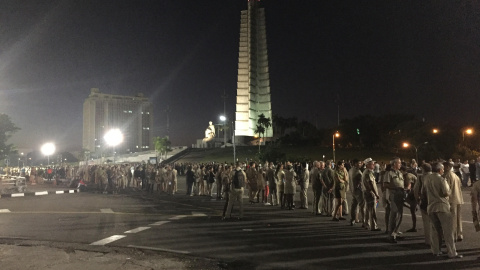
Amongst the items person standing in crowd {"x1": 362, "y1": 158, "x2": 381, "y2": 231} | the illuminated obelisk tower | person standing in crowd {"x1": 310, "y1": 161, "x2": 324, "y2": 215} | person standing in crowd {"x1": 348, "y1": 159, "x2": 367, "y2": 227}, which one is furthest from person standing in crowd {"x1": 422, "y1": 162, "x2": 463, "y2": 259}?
the illuminated obelisk tower

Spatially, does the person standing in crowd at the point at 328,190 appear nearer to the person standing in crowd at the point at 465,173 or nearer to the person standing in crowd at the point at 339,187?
the person standing in crowd at the point at 339,187

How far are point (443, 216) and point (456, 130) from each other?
64.2 m

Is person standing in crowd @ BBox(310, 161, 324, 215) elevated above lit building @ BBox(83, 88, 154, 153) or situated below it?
below

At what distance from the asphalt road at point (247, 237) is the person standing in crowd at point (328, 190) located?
0.67 meters

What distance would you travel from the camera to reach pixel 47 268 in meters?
6.84

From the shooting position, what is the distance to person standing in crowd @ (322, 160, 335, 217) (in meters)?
13.2

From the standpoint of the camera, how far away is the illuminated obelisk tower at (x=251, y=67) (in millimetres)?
84688

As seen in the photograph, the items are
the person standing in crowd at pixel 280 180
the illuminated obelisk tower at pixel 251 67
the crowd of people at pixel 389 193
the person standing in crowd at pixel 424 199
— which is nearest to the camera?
the crowd of people at pixel 389 193

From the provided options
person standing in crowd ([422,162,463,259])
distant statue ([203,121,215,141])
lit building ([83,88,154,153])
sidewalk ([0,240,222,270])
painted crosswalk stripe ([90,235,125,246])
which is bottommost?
painted crosswalk stripe ([90,235,125,246])

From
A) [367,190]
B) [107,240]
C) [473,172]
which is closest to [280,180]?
[367,190]

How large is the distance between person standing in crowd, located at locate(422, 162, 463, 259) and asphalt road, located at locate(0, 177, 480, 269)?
266 millimetres

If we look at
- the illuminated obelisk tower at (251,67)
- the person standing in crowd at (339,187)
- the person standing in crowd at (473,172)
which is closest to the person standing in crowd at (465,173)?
the person standing in crowd at (473,172)

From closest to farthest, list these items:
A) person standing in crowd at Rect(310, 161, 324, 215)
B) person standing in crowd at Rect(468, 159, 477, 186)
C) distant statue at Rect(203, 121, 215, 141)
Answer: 1. person standing in crowd at Rect(310, 161, 324, 215)
2. person standing in crowd at Rect(468, 159, 477, 186)
3. distant statue at Rect(203, 121, 215, 141)

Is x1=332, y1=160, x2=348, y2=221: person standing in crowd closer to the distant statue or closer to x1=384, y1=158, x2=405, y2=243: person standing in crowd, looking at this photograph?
x1=384, y1=158, x2=405, y2=243: person standing in crowd
